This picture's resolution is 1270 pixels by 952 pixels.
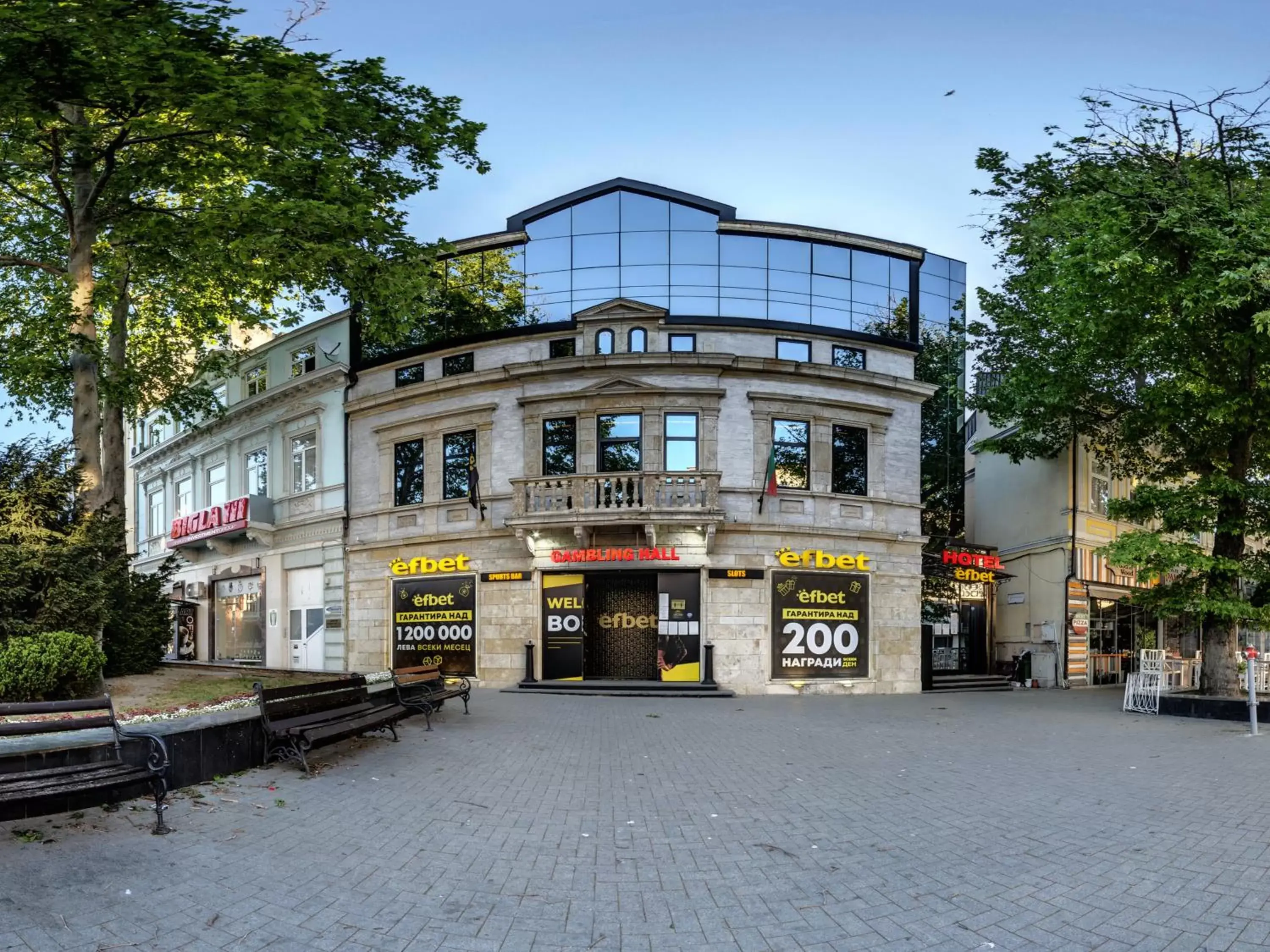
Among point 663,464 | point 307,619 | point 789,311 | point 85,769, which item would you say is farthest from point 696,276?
point 85,769

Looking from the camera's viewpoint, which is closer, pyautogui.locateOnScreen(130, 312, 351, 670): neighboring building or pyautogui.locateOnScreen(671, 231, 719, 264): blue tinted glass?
pyautogui.locateOnScreen(671, 231, 719, 264): blue tinted glass

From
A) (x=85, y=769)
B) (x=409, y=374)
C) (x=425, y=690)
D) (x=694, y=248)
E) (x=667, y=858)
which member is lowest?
(x=425, y=690)

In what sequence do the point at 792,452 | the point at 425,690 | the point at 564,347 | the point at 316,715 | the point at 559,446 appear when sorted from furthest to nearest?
1. the point at 564,347
2. the point at 559,446
3. the point at 792,452
4. the point at 425,690
5. the point at 316,715

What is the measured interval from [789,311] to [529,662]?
39.2 feet

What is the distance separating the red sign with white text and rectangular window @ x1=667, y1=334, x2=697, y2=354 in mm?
15729

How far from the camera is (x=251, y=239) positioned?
11703 millimetres

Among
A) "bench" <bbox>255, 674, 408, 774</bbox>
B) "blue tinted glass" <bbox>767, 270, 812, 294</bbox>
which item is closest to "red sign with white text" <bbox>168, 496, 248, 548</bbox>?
"bench" <bbox>255, 674, 408, 774</bbox>

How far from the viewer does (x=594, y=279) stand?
21984 mm

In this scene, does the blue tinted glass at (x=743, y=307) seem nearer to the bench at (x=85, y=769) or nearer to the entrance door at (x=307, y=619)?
the entrance door at (x=307, y=619)

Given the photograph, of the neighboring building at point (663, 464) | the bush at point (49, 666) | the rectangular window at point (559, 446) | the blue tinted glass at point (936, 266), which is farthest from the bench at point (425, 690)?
the blue tinted glass at point (936, 266)

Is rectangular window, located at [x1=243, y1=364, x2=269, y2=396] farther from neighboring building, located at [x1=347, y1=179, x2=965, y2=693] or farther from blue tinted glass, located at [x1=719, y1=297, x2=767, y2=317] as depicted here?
blue tinted glass, located at [x1=719, y1=297, x2=767, y2=317]

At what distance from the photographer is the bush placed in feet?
30.2

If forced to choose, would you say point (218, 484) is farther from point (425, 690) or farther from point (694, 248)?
point (425, 690)

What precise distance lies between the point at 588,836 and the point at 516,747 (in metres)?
4.40
